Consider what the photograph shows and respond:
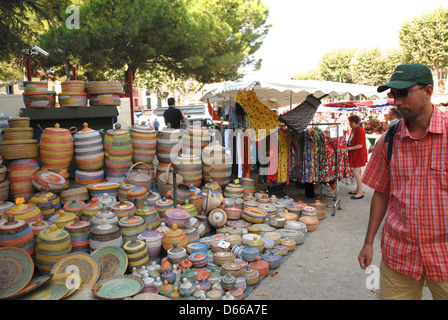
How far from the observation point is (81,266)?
2873 mm

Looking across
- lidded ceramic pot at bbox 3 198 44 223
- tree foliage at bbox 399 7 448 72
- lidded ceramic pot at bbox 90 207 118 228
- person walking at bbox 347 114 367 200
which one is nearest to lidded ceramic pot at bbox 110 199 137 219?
lidded ceramic pot at bbox 90 207 118 228

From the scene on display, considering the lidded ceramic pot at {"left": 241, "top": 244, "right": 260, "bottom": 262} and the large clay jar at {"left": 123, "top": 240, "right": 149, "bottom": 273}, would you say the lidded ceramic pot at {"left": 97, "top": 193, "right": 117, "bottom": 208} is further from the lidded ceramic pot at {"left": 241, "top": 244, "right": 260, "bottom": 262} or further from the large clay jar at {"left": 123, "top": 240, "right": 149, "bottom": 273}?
Result: the lidded ceramic pot at {"left": 241, "top": 244, "right": 260, "bottom": 262}

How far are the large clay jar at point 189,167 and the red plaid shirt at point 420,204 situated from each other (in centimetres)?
375

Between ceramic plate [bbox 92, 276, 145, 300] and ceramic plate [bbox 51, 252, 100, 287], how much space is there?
25 centimetres

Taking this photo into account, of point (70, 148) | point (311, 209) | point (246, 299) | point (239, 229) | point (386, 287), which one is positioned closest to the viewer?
point (386, 287)

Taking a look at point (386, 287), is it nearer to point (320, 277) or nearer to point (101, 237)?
point (320, 277)

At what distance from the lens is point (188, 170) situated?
516 centimetres

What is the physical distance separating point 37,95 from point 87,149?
4.57 feet

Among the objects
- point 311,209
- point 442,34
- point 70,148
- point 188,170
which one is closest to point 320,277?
point 311,209

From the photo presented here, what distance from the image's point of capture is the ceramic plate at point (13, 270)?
2.47m

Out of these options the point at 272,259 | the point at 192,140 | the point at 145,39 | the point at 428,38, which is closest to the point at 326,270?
the point at 272,259

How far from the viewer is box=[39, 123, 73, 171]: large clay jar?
4430 millimetres

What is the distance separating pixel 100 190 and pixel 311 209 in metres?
3.15

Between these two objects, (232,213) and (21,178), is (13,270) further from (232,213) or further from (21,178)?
(232,213)
